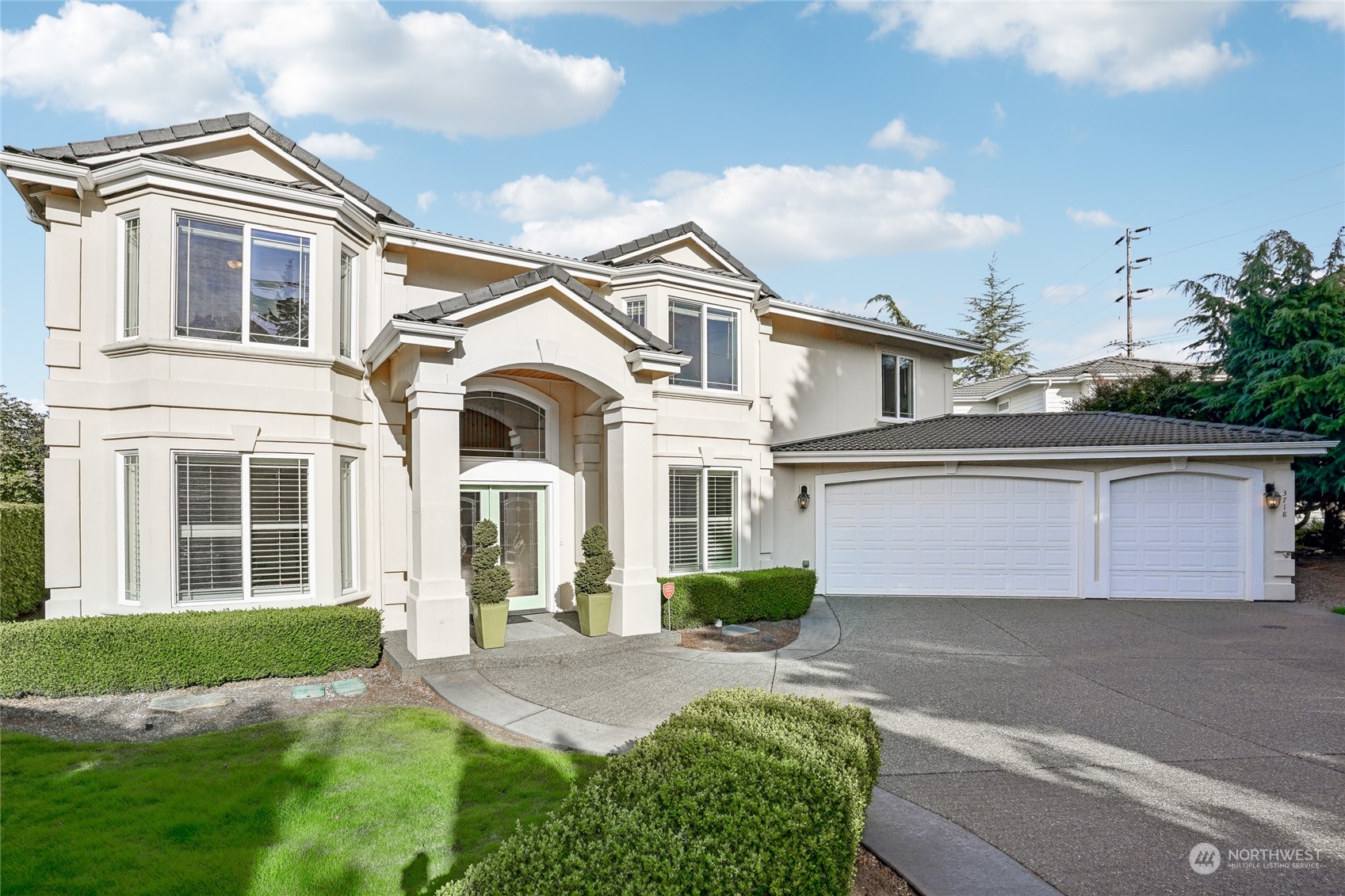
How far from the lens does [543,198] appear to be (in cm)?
2212

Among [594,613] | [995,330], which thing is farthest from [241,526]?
[995,330]

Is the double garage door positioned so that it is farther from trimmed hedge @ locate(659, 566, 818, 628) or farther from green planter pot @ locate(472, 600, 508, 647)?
green planter pot @ locate(472, 600, 508, 647)

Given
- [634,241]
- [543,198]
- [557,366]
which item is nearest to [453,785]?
[557,366]

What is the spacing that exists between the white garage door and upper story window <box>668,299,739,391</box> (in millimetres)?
7721

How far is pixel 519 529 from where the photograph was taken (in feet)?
36.9

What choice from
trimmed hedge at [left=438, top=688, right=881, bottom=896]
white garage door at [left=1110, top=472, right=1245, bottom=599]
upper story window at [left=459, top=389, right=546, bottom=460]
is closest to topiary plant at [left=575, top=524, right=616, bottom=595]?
upper story window at [left=459, top=389, right=546, bottom=460]

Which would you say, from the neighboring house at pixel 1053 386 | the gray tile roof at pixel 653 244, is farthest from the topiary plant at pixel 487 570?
the neighboring house at pixel 1053 386

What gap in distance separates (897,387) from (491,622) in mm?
11354

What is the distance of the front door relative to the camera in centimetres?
1076

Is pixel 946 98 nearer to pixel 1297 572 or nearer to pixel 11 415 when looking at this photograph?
pixel 1297 572

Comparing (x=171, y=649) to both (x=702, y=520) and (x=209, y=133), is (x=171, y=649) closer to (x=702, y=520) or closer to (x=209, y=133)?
(x=209, y=133)

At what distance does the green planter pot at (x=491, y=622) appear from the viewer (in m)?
8.64

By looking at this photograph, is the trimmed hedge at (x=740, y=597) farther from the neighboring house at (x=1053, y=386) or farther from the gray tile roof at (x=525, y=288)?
the neighboring house at (x=1053, y=386)

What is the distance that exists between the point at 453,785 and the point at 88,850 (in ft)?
6.96
